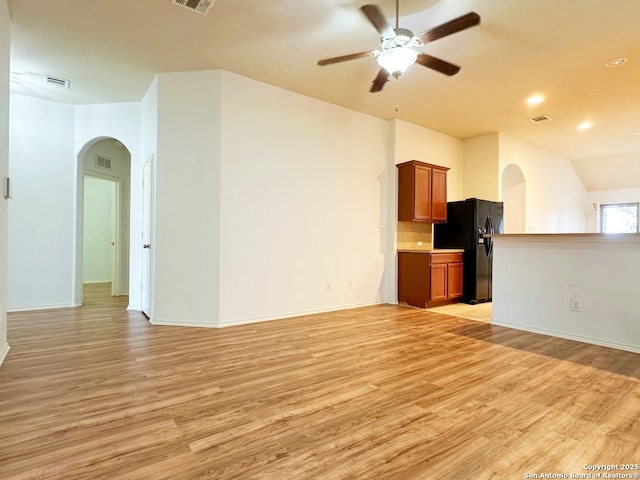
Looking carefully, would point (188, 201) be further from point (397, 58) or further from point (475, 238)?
point (475, 238)

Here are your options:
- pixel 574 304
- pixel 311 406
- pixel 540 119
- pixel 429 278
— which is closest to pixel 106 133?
pixel 311 406

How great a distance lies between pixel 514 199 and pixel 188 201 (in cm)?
646

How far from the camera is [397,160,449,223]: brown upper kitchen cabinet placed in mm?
5562

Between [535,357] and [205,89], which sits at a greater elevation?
[205,89]

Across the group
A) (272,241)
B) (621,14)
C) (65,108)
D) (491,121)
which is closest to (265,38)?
(272,241)

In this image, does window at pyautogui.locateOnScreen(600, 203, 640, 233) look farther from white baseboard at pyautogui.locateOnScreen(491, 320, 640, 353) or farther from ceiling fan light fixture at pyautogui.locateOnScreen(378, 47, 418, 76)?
ceiling fan light fixture at pyautogui.locateOnScreen(378, 47, 418, 76)

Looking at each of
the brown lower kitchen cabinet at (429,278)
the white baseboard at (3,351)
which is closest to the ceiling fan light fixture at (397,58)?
the brown lower kitchen cabinet at (429,278)

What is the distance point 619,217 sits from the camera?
9.42 meters

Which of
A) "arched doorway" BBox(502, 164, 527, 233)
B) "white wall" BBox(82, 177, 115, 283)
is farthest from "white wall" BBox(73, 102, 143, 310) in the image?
"arched doorway" BBox(502, 164, 527, 233)

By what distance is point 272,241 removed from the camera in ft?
14.9

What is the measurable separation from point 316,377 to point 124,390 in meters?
1.32

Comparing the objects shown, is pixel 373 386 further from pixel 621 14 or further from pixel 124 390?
pixel 621 14

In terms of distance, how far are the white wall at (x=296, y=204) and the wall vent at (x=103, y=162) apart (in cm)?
336

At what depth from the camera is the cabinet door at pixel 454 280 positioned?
5.55m
